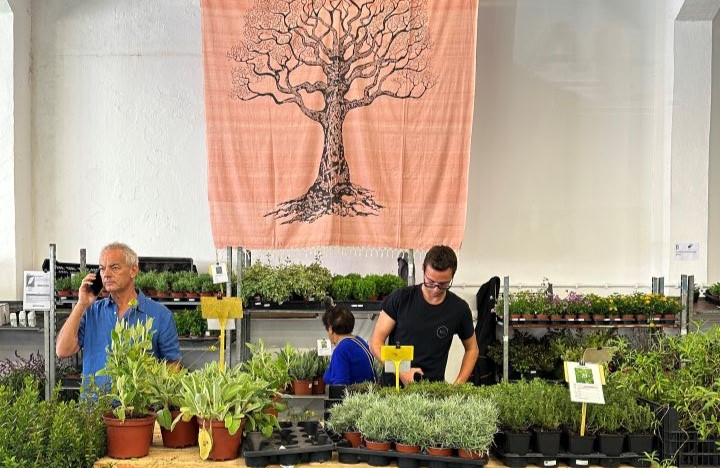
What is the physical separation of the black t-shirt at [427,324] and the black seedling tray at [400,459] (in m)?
1.43

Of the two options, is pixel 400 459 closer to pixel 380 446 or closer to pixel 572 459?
pixel 380 446

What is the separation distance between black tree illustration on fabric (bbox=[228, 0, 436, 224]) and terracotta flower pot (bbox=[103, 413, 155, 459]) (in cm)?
364

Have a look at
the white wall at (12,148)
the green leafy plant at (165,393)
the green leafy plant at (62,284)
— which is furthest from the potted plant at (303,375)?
the green leafy plant at (165,393)

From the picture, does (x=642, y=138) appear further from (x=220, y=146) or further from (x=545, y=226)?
(x=220, y=146)

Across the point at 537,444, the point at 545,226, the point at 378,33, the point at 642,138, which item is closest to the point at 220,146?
the point at 378,33

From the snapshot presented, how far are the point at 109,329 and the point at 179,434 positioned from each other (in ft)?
3.31

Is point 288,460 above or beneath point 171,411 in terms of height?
beneath

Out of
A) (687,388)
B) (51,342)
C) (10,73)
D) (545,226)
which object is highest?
(10,73)

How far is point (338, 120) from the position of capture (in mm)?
6207

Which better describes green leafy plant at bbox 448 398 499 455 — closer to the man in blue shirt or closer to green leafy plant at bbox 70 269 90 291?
the man in blue shirt

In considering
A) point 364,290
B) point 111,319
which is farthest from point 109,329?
point 364,290

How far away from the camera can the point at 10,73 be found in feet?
21.3

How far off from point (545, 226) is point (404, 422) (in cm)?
466

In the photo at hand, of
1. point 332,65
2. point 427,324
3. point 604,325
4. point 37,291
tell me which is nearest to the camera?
point 427,324
